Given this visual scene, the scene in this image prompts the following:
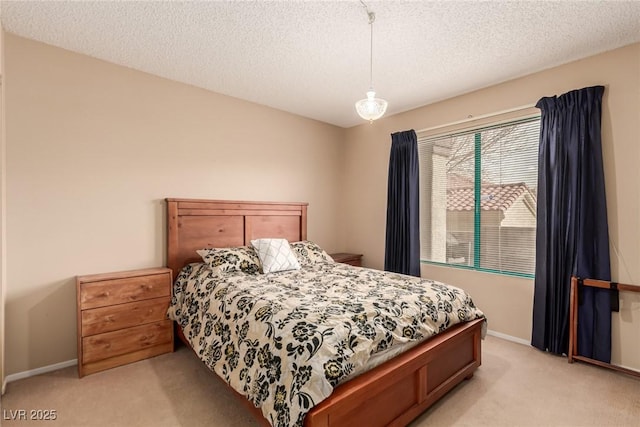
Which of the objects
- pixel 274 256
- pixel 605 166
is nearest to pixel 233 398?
pixel 274 256

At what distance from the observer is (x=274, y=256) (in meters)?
3.07

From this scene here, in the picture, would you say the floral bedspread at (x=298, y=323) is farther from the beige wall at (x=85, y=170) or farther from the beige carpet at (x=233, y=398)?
the beige wall at (x=85, y=170)

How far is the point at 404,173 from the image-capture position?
3.85m

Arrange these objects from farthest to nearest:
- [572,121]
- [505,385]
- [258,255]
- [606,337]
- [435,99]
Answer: [435,99]
[258,255]
[572,121]
[606,337]
[505,385]

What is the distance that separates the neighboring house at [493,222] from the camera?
10.1ft

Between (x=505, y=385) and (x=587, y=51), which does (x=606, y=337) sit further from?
(x=587, y=51)

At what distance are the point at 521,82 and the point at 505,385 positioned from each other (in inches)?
107

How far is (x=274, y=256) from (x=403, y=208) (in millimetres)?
1741

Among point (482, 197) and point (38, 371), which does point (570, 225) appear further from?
point (38, 371)

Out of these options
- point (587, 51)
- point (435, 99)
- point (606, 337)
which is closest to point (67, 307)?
point (435, 99)

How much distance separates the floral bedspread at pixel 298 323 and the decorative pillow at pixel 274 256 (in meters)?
0.16

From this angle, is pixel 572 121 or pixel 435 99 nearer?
pixel 572 121

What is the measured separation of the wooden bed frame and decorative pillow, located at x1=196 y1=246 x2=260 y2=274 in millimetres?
292

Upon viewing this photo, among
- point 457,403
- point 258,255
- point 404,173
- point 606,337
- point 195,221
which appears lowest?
point 457,403
